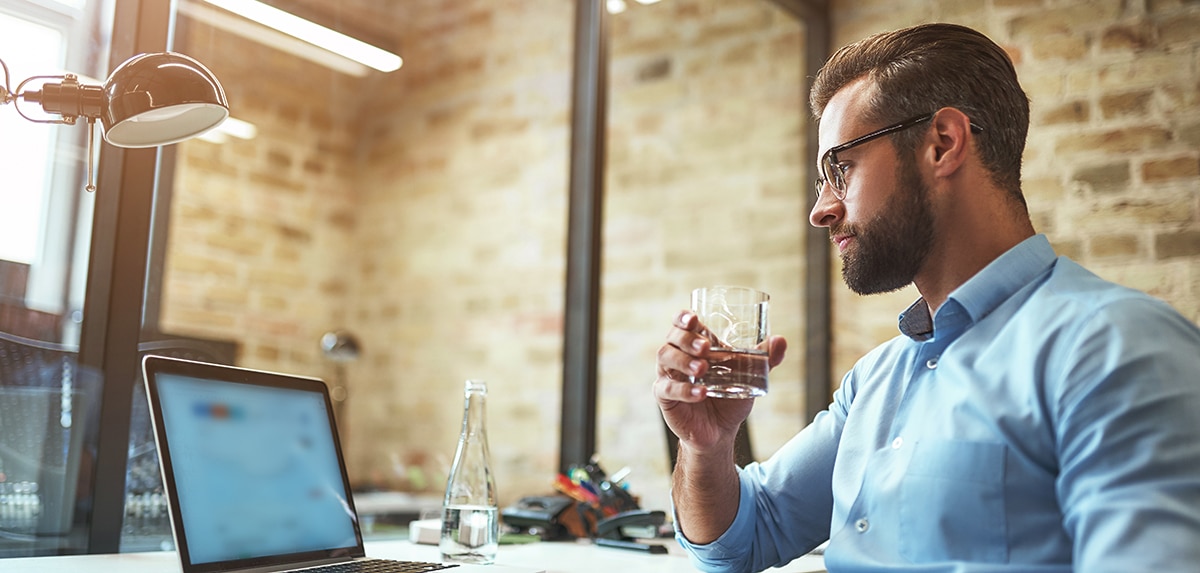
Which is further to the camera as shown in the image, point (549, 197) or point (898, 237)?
point (549, 197)

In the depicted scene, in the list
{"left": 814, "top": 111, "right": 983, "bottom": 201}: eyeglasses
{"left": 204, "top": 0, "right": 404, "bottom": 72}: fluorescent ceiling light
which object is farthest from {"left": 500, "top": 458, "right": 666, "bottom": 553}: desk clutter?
{"left": 204, "top": 0, "right": 404, "bottom": 72}: fluorescent ceiling light

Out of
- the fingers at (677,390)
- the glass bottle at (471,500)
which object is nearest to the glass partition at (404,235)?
the glass bottle at (471,500)

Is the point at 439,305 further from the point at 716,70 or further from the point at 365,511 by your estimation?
the point at 716,70

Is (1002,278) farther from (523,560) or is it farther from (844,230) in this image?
(523,560)

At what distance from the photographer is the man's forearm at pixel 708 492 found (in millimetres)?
1416

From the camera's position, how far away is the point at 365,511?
3416 mm

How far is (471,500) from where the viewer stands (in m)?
1.62

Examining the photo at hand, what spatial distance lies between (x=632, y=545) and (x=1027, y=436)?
1.00 meters

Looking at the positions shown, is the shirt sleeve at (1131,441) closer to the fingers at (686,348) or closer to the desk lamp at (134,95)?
the fingers at (686,348)

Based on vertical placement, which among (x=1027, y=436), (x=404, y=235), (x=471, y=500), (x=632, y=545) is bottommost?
(x=632, y=545)

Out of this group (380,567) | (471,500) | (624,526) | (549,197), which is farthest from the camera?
(549,197)

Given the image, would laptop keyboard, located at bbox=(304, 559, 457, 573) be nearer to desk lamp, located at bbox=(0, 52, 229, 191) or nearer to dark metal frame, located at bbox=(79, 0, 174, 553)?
dark metal frame, located at bbox=(79, 0, 174, 553)

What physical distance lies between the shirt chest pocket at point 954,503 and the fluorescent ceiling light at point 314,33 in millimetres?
1694

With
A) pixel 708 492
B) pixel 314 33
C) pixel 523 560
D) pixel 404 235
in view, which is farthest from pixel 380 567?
pixel 404 235
